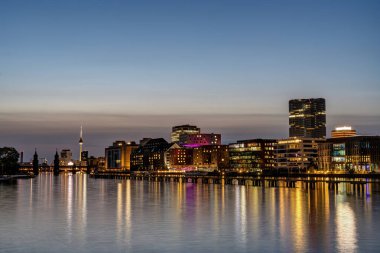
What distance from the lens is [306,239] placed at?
49.5 metres

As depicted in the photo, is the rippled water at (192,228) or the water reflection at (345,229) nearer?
the water reflection at (345,229)

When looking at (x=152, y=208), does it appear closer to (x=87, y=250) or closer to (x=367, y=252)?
(x=87, y=250)

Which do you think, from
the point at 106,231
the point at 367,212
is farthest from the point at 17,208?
the point at 367,212

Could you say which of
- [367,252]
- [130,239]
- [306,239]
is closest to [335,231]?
[306,239]

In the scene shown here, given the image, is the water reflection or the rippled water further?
the rippled water

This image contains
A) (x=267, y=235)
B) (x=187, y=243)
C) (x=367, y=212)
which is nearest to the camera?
(x=187, y=243)

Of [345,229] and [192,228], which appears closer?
[345,229]

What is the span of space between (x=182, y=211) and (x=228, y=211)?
258 inches

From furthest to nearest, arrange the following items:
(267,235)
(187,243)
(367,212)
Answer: (367,212), (267,235), (187,243)

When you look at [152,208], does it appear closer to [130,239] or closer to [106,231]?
[106,231]

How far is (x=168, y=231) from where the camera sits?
180 ft

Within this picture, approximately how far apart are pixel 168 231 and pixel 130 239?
602 cm

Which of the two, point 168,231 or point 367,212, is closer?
point 168,231

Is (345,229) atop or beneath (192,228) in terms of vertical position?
beneath
